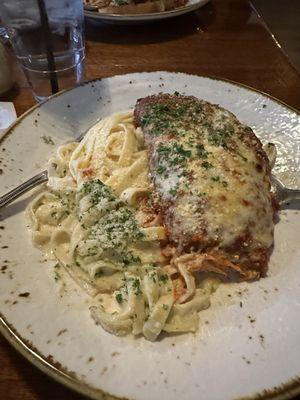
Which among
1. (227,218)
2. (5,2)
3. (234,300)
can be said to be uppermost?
(5,2)

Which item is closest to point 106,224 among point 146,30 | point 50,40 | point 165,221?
point 165,221

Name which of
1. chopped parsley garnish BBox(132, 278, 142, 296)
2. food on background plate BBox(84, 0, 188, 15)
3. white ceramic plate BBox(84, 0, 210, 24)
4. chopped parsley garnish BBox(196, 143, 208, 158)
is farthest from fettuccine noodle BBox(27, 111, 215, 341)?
food on background plate BBox(84, 0, 188, 15)

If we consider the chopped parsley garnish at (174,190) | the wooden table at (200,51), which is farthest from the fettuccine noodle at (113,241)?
the wooden table at (200,51)

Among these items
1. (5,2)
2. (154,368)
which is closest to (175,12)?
(5,2)

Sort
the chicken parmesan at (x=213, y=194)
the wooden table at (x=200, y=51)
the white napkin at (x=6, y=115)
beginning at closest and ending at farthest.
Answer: the chicken parmesan at (x=213, y=194), the white napkin at (x=6, y=115), the wooden table at (x=200, y=51)

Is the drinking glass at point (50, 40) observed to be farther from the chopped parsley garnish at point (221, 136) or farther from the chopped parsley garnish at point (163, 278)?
the chopped parsley garnish at point (163, 278)

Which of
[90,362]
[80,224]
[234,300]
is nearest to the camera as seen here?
[90,362]

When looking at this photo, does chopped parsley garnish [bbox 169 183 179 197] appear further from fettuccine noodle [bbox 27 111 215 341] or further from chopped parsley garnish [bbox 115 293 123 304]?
chopped parsley garnish [bbox 115 293 123 304]

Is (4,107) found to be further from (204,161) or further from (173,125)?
(204,161)
